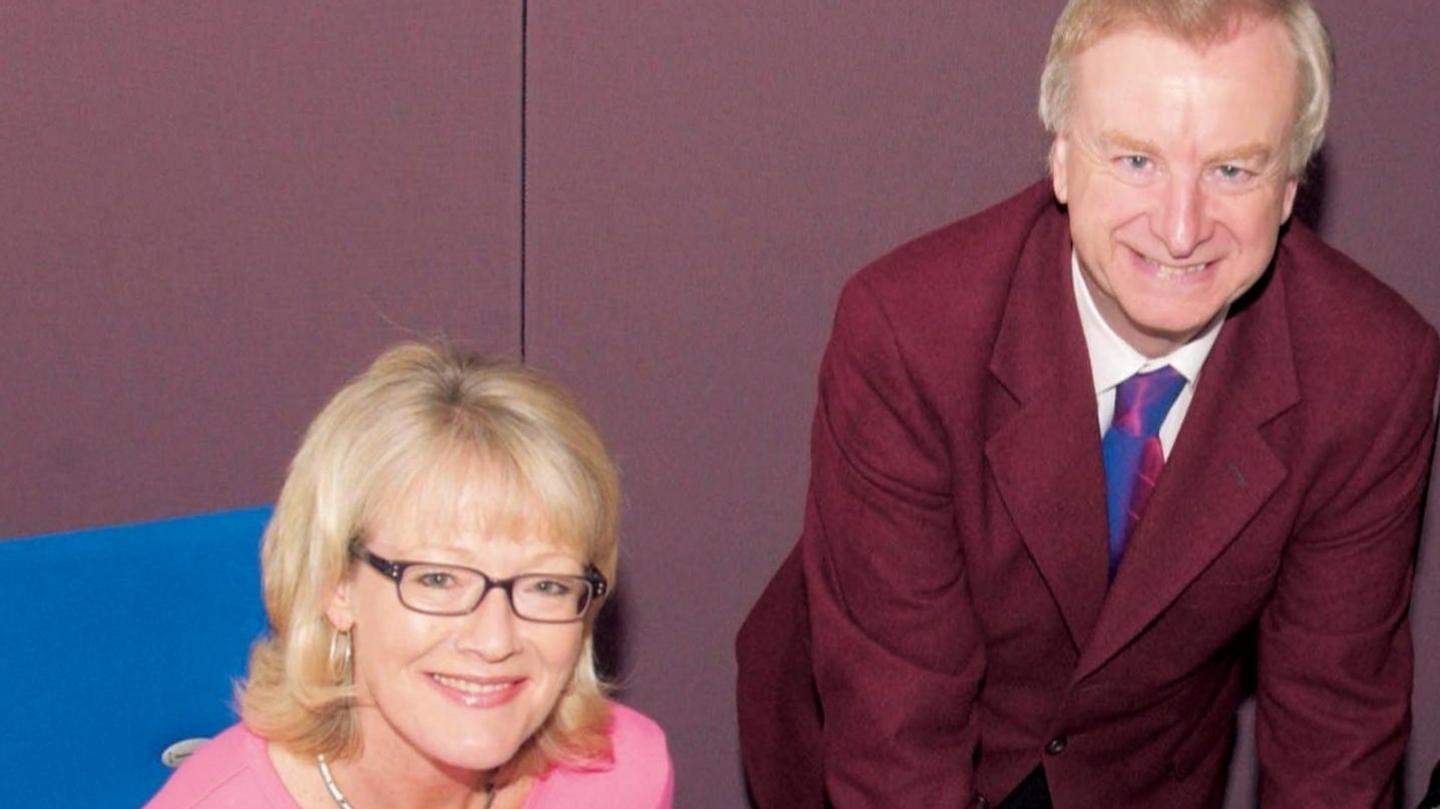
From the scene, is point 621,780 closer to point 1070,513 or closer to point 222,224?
point 1070,513

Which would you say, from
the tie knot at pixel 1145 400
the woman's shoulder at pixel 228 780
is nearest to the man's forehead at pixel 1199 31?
the tie knot at pixel 1145 400

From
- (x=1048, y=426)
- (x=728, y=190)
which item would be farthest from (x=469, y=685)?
(x=728, y=190)

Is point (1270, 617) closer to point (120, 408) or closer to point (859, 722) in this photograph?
point (859, 722)

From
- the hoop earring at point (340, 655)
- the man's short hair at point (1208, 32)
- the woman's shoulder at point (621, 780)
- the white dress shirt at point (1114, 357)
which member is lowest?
the woman's shoulder at point (621, 780)

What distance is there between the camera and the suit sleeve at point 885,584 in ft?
7.12

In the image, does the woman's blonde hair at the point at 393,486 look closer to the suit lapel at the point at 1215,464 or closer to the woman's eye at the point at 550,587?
the woman's eye at the point at 550,587

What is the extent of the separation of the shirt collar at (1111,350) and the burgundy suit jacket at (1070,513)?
0.02 metres

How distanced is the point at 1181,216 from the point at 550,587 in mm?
644

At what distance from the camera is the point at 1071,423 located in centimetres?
219

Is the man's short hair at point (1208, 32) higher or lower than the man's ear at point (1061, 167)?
higher

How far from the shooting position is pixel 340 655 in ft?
6.70

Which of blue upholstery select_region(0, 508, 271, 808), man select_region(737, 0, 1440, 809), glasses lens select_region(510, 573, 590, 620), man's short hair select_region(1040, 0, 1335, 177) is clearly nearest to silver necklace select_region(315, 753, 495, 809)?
blue upholstery select_region(0, 508, 271, 808)

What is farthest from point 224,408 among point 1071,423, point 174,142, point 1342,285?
point 1342,285

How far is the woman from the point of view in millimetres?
1949
